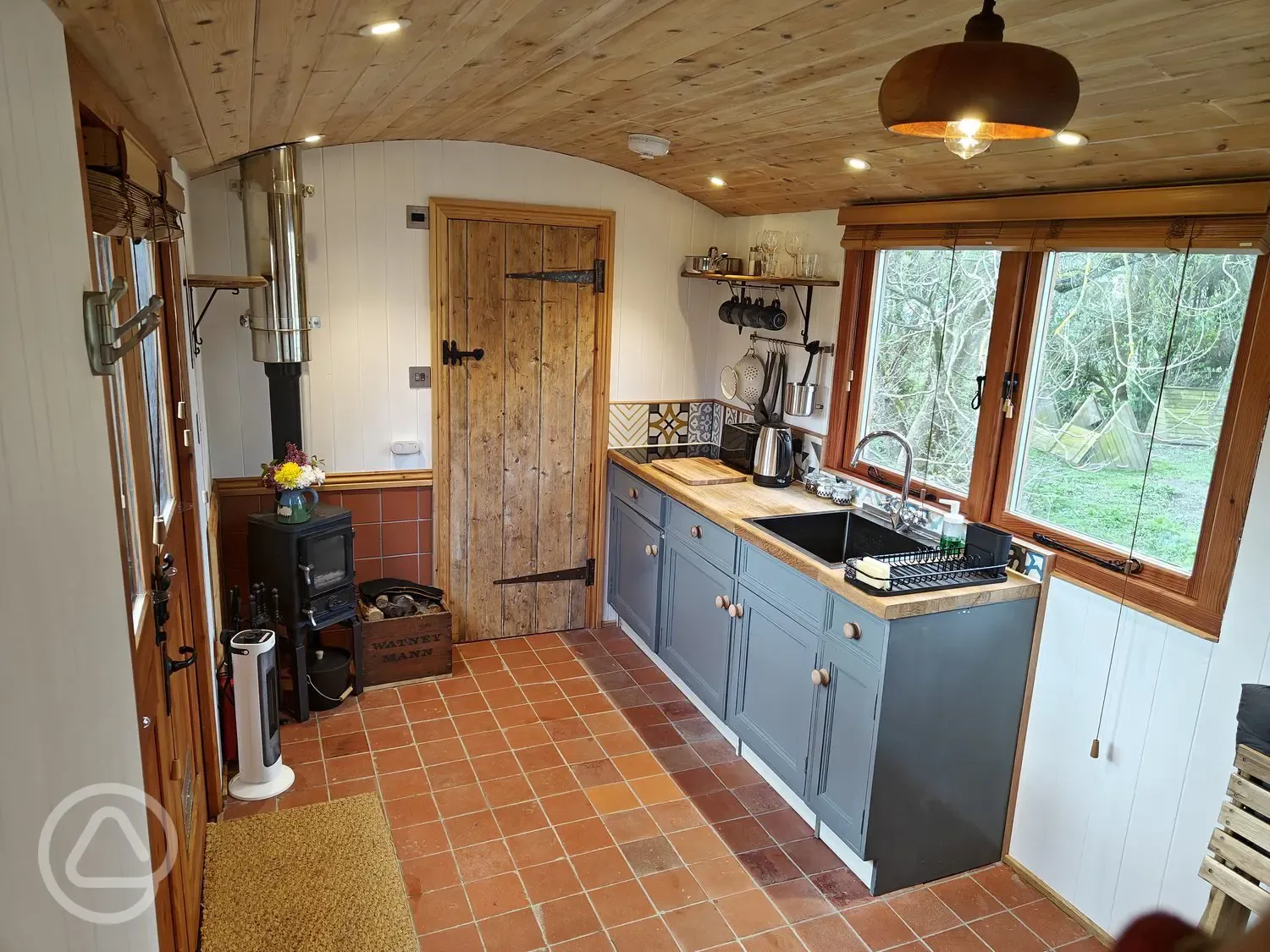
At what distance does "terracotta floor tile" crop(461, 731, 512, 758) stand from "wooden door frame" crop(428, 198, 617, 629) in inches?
38.5

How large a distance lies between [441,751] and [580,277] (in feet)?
7.48

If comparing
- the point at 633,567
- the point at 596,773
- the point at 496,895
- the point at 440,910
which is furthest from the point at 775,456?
the point at 440,910

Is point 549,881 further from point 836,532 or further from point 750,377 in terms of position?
point 750,377

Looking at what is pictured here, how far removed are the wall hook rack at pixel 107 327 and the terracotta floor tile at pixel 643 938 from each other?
84.0 inches

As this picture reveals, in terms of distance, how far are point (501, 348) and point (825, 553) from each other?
1810 millimetres

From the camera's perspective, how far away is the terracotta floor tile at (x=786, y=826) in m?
3.18

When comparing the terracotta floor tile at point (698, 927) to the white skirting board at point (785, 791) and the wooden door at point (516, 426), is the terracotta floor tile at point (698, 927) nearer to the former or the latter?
the white skirting board at point (785, 791)

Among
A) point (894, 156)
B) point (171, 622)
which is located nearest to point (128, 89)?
point (171, 622)

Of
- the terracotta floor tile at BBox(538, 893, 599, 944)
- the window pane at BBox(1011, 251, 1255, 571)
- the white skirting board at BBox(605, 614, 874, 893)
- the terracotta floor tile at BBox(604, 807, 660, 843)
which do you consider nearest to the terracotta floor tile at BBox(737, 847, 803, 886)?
the white skirting board at BBox(605, 614, 874, 893)

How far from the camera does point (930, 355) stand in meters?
3.44

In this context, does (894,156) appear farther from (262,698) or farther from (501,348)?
(262,698)

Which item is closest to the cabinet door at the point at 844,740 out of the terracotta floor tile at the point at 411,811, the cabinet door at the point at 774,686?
the cabinet door at the point at 774,686

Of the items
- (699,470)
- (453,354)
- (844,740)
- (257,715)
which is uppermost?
(453,354)

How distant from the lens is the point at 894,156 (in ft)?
9.30
